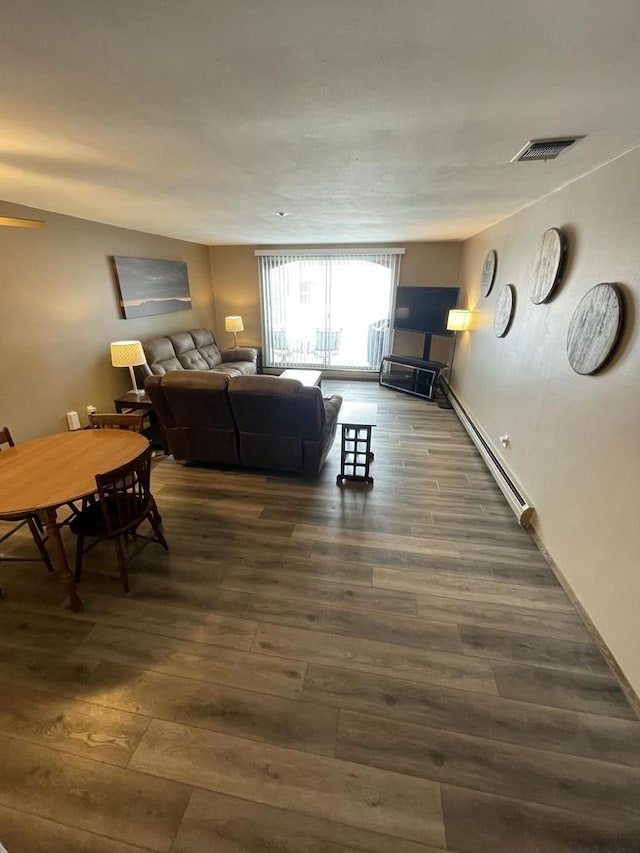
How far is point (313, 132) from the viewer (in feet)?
5.17

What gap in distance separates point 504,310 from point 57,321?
455cm

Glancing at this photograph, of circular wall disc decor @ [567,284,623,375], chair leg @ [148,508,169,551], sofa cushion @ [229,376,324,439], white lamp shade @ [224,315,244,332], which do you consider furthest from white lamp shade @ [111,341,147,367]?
circular wall disc decor @ [567,284,623,375]

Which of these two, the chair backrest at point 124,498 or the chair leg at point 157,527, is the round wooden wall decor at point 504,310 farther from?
the chair leg at point 157,527

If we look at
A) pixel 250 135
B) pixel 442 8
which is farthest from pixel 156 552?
pixel 442 8

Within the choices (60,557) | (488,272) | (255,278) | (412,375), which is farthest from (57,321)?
(412,375)

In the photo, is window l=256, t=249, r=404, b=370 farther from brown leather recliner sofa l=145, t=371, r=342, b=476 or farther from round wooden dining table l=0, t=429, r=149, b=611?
round wooden dining table l=0, t=429, r=149, b=611

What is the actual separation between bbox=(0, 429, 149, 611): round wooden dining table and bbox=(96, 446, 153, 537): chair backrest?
8cm

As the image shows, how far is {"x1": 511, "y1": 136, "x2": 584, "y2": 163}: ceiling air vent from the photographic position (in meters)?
1.64

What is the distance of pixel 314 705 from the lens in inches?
58.2

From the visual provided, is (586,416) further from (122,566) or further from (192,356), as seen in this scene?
(192,356)

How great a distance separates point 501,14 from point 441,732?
93.1 inches

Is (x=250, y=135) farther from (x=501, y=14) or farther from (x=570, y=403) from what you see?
(x=570, y=403)

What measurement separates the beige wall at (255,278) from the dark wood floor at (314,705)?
4.58 metres

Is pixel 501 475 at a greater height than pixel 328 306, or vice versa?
pixel 328 306
